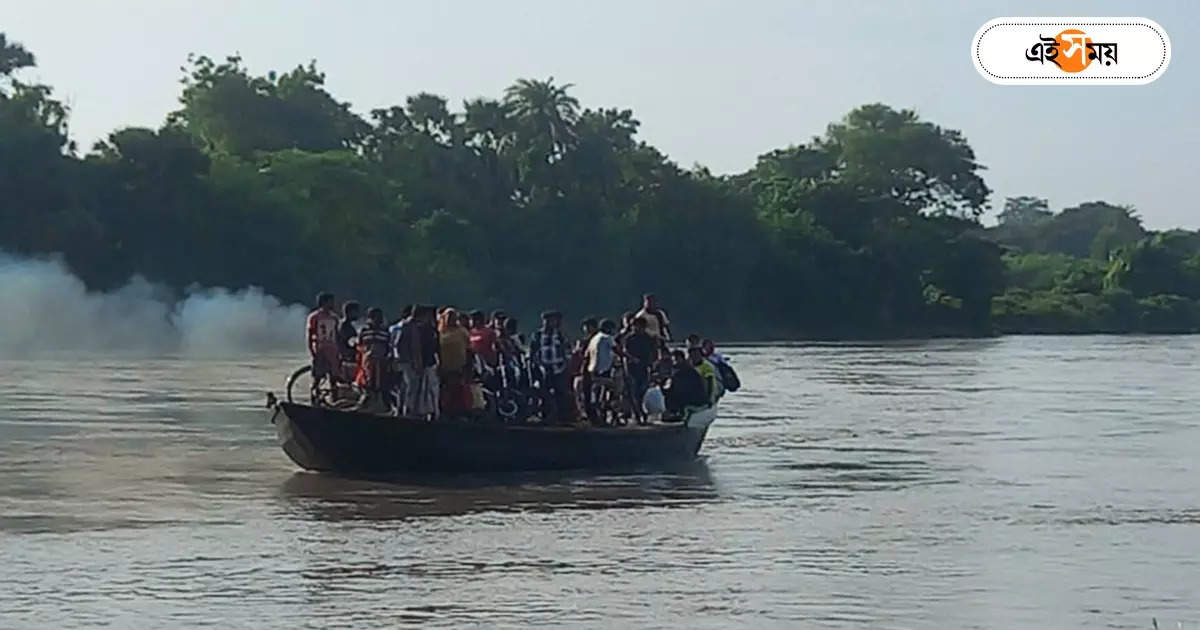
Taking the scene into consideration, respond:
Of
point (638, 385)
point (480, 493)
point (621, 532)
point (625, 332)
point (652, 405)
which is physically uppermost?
point (625, 332)

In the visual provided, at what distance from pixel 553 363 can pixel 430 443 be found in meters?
2.46

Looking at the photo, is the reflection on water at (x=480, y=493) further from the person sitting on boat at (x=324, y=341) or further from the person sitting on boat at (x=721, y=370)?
the person sitting on boat at (x=721, y=370)

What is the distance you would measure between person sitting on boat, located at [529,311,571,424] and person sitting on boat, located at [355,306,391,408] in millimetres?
2106

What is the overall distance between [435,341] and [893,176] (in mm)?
88400

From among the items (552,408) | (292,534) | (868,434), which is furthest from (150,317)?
(292,534)

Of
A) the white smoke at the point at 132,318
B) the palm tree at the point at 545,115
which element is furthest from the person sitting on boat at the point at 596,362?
the palm tree at the point at 545,115

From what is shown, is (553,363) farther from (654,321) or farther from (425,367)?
(425,367)

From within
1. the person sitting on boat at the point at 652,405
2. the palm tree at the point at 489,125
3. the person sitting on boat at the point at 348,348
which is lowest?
the person sitting on boat at the point at 652,405

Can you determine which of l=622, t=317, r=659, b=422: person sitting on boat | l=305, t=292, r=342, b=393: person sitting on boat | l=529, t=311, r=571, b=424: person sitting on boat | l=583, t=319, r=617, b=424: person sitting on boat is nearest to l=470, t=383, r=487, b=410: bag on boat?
l=529, t=311, r=571, b=424: person sitting on boat

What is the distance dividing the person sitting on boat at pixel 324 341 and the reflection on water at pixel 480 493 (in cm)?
109

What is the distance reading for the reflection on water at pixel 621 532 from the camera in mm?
14352

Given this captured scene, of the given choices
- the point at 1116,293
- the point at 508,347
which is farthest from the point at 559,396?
the point at 1116,293

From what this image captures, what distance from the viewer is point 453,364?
21.6 meters

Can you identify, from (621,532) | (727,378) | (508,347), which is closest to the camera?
(621,532)
